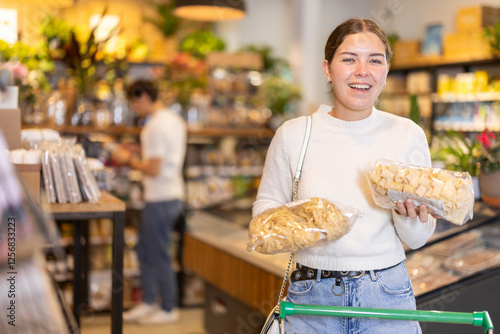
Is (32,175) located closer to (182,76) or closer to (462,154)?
(462,154)

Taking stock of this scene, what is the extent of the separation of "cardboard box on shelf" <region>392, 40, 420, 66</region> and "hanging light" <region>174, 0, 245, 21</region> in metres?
4.44

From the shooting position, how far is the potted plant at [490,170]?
3092 millimetres

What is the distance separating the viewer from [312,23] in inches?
357

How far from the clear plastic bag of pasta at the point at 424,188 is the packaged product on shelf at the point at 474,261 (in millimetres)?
1242

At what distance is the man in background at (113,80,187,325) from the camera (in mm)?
4723

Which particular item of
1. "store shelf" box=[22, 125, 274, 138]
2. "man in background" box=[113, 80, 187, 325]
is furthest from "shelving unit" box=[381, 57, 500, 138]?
"man in background" box=[113, 80, 187, 325]

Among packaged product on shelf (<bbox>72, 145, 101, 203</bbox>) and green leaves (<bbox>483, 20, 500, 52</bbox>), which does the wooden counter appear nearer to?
packaged product on shelf (<bbox>72, 145, 101, 203</bbox>)

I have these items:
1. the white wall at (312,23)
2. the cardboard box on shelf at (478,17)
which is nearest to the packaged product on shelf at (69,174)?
the white wall at (312,23)

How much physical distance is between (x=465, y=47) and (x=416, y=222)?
23.1ft

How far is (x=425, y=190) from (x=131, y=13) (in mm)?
8710

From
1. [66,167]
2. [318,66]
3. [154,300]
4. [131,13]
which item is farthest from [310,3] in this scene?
[66,167]

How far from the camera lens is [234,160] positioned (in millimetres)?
6238

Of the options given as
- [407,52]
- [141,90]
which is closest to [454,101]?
[407,52]

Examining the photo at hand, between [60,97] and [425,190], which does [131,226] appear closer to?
[60,97]
